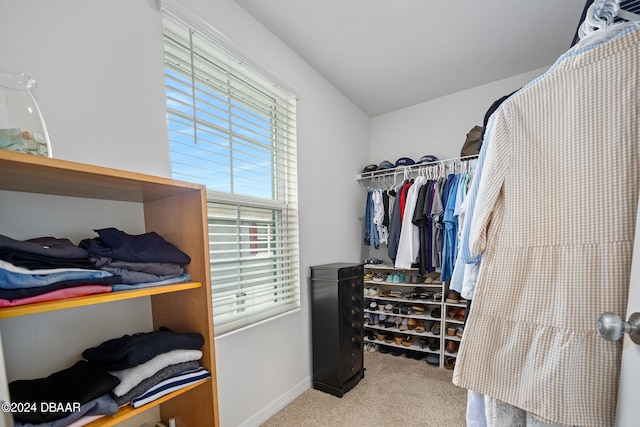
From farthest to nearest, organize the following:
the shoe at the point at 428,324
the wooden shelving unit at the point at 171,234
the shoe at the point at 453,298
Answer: the shoe at the point at 428,324
the shoe at the point at 453,298
the wooden shelving unit at the point at 171,234

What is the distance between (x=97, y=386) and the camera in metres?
0.69

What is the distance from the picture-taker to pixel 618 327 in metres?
0.51

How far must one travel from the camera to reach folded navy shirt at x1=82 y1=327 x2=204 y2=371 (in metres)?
0.77

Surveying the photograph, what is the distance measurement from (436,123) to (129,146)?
110 inches

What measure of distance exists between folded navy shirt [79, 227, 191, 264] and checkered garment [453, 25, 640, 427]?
3.53 ft

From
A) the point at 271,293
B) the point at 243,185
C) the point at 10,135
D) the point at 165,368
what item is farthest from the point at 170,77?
the point at 271,293

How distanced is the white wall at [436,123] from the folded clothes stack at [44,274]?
2902 mm

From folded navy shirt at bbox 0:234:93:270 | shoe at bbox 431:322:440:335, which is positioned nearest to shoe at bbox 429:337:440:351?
shoe at bbox 431:322:440:335

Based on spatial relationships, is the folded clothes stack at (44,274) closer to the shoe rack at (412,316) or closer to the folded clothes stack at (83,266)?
the folded clothes stack at (83,266)

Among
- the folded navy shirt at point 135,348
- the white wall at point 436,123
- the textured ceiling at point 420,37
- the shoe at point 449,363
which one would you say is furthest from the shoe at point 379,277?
the folded navy shirt at point 135,348

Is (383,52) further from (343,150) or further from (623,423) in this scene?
(623,423)

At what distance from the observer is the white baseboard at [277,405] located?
1.56 m

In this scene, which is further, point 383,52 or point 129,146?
point 383,52

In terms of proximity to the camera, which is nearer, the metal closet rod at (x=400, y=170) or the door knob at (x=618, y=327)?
the door knob at (x=618, y=327)
